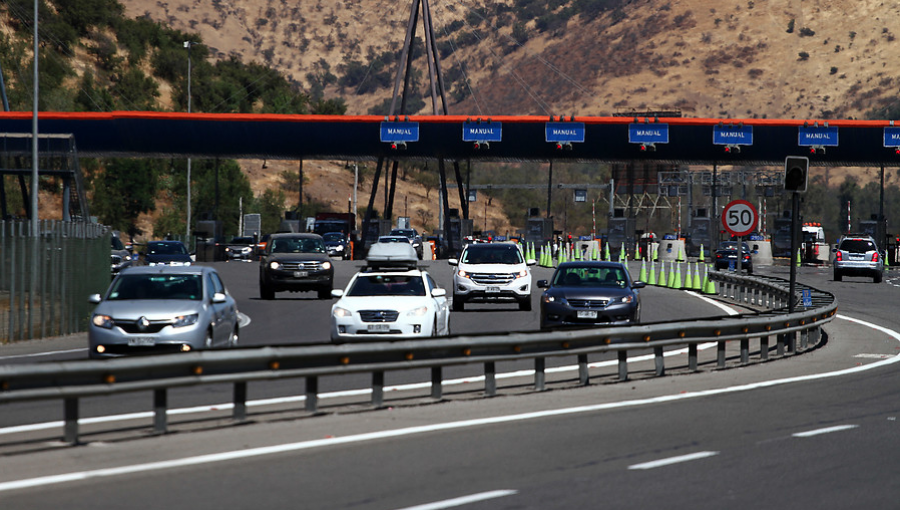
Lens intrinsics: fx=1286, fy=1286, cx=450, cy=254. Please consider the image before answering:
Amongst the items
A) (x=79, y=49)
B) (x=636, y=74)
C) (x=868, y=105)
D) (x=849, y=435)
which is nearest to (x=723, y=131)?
(x=849, y=435)

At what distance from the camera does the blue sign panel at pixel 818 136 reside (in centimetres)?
6400

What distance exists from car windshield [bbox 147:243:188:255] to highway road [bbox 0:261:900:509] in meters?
34.8

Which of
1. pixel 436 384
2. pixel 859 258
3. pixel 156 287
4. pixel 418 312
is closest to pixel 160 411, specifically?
pixel 436 384

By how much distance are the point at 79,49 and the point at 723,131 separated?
238 feet

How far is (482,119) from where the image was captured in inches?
2489

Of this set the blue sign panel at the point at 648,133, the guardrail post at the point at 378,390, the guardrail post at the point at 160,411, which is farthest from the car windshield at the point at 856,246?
the guardrail post at the point at 160,411

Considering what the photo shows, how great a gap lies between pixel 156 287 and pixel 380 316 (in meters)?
3.63

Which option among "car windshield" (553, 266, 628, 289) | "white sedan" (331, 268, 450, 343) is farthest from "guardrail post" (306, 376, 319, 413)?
"car windshield" (553, 266, 628, 289)

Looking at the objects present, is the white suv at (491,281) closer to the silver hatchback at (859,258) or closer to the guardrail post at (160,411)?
the guardrail post at (160,411)

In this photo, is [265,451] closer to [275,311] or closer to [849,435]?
[849,435]

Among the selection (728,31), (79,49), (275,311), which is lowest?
(275,311)

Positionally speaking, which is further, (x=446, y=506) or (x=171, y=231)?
(x=171, y=231)

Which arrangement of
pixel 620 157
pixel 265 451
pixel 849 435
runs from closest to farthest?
pixel 265 451 → pixel 849 435 → pixel 620 157

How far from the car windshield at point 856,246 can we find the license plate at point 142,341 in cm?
3692
